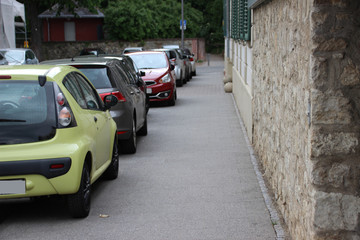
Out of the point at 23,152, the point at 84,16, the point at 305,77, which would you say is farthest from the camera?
the point at 84,16

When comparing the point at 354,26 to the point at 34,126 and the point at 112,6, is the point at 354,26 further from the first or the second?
the point at 112,6

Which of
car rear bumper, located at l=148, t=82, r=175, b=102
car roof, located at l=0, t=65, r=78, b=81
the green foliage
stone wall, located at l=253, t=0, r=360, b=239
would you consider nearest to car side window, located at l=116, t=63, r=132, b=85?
car roof, located at l=0, t=65, r=78, b=81

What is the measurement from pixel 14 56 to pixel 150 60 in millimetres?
8236

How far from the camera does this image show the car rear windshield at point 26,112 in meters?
6.14

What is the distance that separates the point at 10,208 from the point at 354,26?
449cm

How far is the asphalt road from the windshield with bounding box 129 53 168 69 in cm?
844

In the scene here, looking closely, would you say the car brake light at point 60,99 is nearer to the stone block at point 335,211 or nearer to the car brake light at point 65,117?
the car brake light at point 65,117

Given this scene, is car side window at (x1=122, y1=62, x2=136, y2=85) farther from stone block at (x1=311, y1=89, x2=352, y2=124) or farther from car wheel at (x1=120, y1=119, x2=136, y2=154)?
stone block at (x1=311, y1=89, x2=352, y2=124)

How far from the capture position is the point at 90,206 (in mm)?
7152

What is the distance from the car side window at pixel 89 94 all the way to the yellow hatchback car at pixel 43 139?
660 millimetres

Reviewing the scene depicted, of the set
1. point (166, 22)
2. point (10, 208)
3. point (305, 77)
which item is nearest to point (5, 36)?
point (10, 208)

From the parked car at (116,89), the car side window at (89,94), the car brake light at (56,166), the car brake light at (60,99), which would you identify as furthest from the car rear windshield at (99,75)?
the car brake light at (56,166)

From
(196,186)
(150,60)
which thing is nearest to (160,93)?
(150,60)

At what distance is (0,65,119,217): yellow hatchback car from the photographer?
6.04 metres
